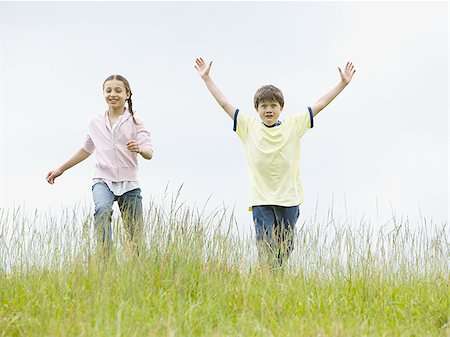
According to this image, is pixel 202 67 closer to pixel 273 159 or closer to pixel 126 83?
pixel 126 83

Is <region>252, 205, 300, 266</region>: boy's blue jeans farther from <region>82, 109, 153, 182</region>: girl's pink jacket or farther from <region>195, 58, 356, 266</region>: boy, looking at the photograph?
<region>82, 109, 153, 182</region>: girl's pink jacket

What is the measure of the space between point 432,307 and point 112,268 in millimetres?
2325

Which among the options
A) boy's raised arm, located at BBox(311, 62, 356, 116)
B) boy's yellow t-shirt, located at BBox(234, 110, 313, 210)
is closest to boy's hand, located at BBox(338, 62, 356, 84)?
boy's raised arm, located at BBox(311, 62, 356, 116)

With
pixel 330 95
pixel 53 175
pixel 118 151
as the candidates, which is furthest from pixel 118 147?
pixel 330 95

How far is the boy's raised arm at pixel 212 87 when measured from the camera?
6.14 meters

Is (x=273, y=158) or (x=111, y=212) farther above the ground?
(x=273, y=158)

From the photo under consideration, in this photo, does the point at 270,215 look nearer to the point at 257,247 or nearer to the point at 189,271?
the point at 257,247

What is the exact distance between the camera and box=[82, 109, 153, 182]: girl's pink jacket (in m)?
6.13

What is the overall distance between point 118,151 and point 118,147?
0.04m

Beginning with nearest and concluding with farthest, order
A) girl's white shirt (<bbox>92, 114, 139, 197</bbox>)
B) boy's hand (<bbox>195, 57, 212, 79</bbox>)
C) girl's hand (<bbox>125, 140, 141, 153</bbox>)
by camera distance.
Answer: girl's hand (<bbox>125, 140, 141, 153</bbox>)
girl's white shirt (<bbox>92, 114, 139, 197</bbox>)
boy's hand (<bbox>195, 57, 212, 79</bbox>)

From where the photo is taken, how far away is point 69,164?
6.62 m

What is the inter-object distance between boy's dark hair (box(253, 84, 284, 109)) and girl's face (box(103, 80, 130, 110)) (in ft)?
4.01

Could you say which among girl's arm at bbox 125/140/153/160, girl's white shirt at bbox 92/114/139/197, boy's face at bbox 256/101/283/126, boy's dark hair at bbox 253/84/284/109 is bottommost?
girl's white shirt at bbox 92/114/139/197

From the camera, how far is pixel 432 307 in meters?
4.85
